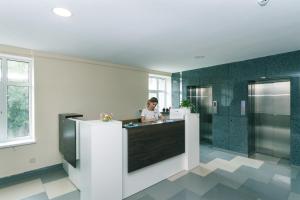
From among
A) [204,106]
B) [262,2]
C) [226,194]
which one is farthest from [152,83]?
[262,2]

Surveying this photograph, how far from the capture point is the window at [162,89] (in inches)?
258

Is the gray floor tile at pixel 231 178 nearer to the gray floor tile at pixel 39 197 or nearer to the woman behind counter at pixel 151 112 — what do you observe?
the woman behind counter at pixel 151 112

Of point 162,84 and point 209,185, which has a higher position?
point 162,84

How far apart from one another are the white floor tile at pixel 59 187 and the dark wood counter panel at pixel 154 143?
1.32 meters

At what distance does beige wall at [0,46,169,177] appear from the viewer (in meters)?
3.52

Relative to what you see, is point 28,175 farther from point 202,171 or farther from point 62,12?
point 202,171

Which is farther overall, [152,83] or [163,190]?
[152,83]

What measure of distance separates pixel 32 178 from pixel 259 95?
6.14 metres

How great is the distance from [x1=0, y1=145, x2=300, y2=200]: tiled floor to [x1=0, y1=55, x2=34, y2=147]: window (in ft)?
3.23

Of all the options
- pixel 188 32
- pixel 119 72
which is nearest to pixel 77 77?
pixel 119 72

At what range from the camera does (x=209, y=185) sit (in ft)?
10.3

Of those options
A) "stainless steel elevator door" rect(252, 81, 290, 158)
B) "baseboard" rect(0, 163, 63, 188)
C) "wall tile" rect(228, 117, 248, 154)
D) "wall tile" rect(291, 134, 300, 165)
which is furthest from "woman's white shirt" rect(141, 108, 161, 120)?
"wall tile" rect(291, 134, 300, 165)

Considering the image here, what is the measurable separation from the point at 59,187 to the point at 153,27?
3360 millimetres

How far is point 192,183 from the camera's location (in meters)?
3.21
